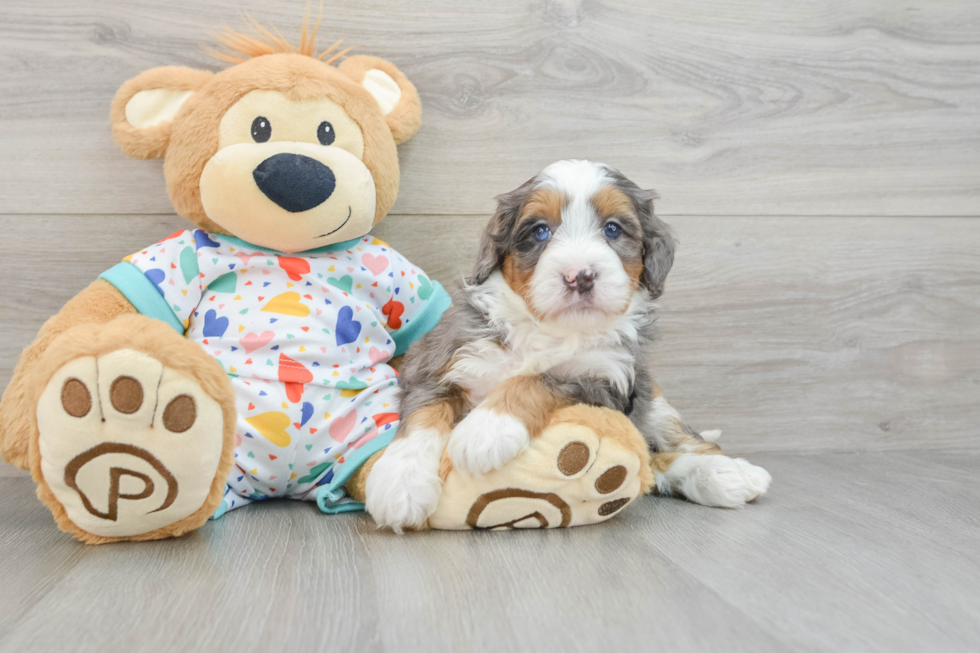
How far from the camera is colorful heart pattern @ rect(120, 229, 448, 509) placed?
1.58m

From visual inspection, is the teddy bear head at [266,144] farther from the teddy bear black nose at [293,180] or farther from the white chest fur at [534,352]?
the white chest fur at [534,352]

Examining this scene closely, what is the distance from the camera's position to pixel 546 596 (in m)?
1.14

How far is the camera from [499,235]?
1619 millimetres

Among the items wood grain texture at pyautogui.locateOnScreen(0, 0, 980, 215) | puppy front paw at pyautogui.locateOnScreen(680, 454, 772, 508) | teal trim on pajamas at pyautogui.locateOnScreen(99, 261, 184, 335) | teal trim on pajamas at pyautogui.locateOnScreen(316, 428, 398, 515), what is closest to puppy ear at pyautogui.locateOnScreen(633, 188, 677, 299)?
puppy front paw at pyautogui.locateOnScreen(680, 454, 772, 508)

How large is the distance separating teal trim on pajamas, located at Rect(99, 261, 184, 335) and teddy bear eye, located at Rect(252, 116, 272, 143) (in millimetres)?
420

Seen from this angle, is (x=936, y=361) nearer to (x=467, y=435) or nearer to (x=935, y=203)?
(x=935, y=203)

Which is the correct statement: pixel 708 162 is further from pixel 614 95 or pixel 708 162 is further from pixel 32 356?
pixel 32 356

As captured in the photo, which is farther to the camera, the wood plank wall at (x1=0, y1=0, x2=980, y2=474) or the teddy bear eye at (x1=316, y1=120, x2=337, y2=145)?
the wood plank wall at (x1=0, y1=0, x2=980, y2=474)

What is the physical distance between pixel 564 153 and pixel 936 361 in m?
1.50

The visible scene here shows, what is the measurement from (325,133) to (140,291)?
0.57 meters

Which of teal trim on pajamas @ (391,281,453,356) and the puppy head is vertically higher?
the puppy head

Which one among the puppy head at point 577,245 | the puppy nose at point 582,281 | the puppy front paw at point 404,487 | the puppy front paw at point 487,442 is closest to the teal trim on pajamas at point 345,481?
the puppy front paw at point 404,487

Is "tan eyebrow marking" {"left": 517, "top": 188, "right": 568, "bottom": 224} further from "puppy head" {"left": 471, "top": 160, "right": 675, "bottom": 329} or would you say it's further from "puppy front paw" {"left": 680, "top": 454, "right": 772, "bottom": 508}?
"puppy front paw" {"left": 680, "top": 454, "right": 772, "bottom": 508}

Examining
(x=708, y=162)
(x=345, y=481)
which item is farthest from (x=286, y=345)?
(x=708, y=162)
